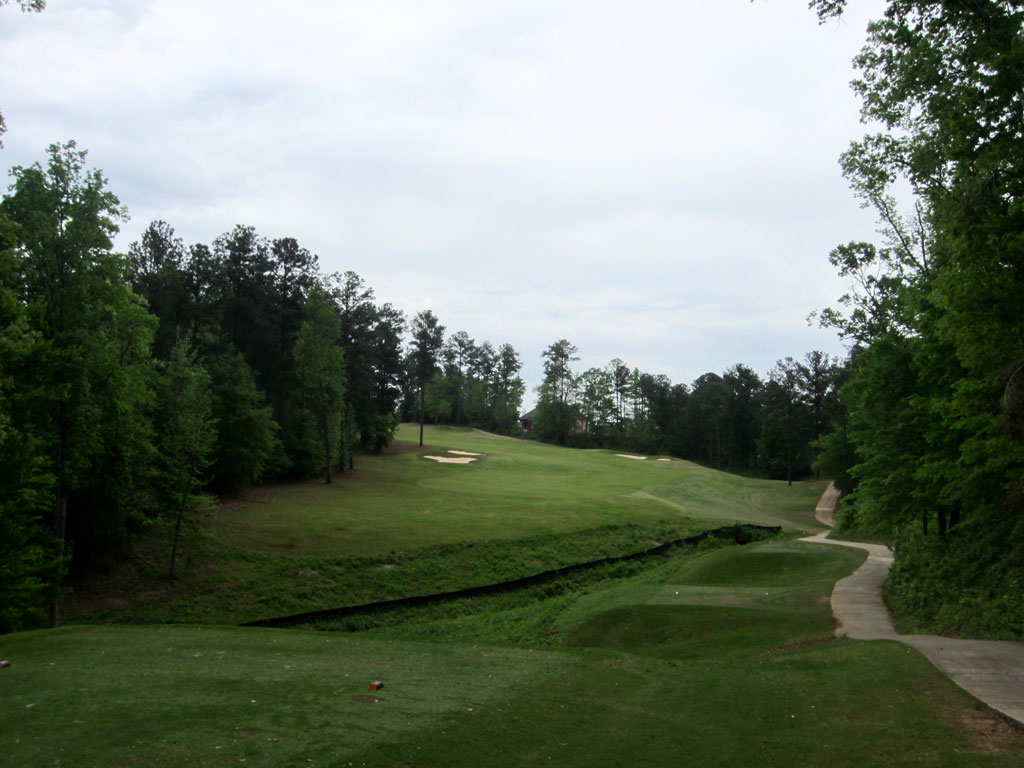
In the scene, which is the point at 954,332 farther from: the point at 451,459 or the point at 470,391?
the point at 470,391

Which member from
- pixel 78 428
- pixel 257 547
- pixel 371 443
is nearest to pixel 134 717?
pixel 78 428

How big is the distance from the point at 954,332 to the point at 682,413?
112 metres

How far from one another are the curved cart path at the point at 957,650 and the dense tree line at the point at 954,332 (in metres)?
1.01

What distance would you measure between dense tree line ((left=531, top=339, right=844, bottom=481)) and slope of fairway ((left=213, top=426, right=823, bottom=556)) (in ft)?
72.7

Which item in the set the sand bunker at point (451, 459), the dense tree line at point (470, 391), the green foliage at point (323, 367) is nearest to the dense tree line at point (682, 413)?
the dense tree line at point (470, 391)

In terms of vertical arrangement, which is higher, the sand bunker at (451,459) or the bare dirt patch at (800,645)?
the sand bunker at (451,459)

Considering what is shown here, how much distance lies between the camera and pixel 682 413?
12512cm

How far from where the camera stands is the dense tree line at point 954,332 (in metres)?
12.7

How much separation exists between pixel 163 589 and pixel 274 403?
32880 mm

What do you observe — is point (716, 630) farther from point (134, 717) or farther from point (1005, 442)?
point (134, 717)

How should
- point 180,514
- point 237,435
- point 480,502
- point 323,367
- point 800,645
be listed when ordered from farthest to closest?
point 323,367, point 480,502, point 237,435, point 180,514, point 800,645

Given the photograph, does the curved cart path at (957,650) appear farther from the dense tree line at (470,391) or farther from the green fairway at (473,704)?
the dense tree line at (470,391)

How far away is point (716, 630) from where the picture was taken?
19.0 meters

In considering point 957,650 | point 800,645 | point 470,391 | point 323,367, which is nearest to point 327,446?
point 323,367
